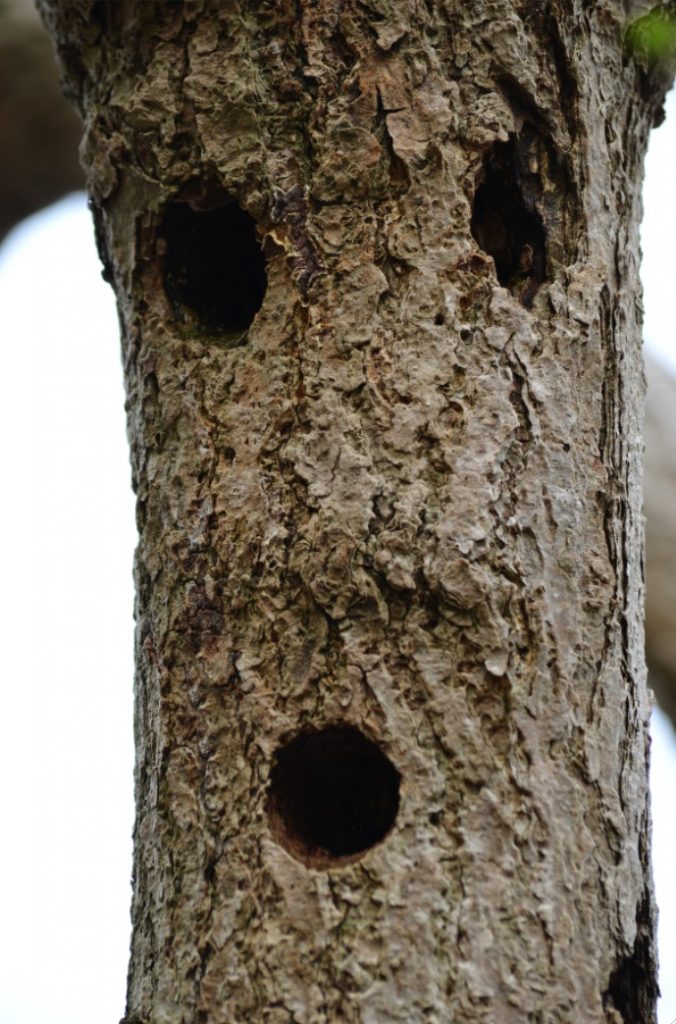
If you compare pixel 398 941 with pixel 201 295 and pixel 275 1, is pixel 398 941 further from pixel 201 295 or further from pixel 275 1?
pixel 275 1

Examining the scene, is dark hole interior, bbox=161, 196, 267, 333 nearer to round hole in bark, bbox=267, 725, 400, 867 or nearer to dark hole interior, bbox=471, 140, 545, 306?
dark hole interior, bbox=471, 140, 545, 306

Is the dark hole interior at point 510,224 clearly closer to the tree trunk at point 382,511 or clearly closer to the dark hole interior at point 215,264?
the tree trunk at point 382,511

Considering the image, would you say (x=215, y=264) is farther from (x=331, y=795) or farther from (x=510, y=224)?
(x=331, y=795)

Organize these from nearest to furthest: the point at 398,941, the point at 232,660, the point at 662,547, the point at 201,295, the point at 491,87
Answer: the point at 398,941 < the point at 232,660 < the point at 491,87 < the point at 201,295 < the point at 662,547

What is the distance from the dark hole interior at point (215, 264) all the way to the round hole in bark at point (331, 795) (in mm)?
523

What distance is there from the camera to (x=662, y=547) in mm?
3877

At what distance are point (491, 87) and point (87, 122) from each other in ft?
1.66

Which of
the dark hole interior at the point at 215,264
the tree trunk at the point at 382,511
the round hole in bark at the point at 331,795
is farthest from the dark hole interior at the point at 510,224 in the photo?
the round hole in bark at the point at 331,795

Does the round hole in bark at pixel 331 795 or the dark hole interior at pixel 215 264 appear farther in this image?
the dark hole interior at pixel 215 264

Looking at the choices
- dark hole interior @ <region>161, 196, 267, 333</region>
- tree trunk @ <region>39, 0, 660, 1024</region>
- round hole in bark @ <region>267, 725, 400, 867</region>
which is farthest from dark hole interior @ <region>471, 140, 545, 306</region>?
round hole in bark @ <region>267, 725, 400, 867</region>

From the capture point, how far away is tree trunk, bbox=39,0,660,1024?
1378mm

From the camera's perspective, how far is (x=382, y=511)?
1459 millimetres

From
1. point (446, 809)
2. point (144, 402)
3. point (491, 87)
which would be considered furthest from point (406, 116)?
point (446, 809)

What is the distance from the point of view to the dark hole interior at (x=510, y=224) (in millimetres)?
1620
